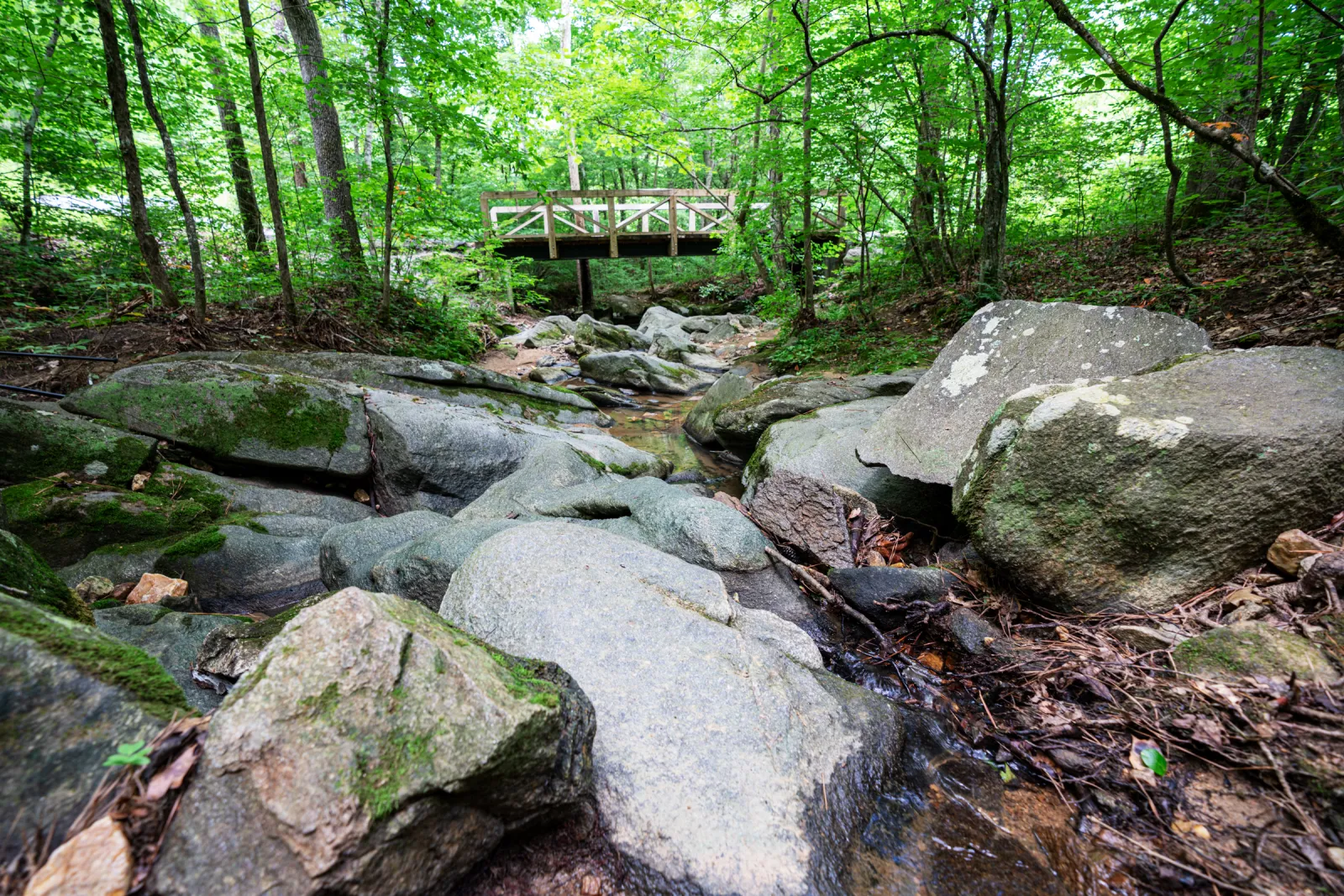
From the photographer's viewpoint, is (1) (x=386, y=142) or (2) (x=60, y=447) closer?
(2) (x=60, y=447)

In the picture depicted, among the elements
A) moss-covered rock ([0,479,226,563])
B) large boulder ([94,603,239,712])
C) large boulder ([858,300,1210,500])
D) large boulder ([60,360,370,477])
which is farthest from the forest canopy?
large boulder ([94,603,239,712])

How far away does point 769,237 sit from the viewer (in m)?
12.5

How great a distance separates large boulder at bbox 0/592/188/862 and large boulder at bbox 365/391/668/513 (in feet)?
12.9

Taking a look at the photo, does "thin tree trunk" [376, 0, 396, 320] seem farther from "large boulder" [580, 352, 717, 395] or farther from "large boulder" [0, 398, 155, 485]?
"large boulder" [0, 398, 155, 485]

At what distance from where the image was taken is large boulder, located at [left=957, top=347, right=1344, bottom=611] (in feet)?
7.73

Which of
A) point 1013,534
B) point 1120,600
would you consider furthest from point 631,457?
point 1120,600

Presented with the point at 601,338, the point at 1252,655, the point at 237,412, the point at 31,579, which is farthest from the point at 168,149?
the point at 1252,655

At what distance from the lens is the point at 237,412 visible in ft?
15.9

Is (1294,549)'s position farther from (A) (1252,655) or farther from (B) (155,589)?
(B) (155,589)

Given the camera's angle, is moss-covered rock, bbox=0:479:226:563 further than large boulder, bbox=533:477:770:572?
No

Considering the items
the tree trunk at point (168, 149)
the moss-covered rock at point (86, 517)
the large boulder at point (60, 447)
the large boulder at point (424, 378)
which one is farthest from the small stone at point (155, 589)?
the tree trunk at point (168, 149)

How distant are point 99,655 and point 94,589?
2.82m

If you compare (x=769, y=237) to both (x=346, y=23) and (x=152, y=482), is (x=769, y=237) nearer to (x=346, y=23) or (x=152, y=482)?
(x=346, y=23)

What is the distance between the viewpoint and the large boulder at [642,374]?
11.4 metres
